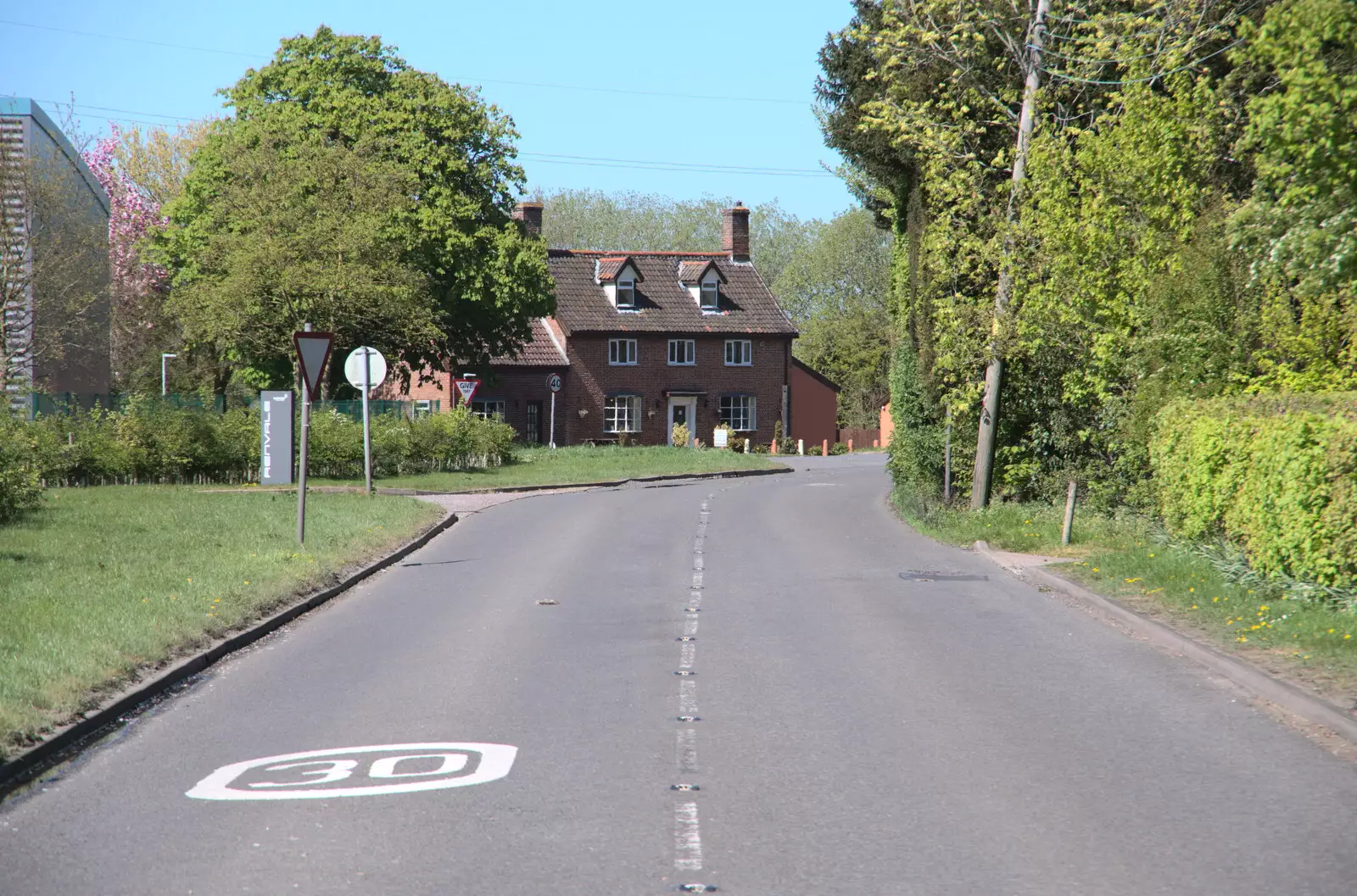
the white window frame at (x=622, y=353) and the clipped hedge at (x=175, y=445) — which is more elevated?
the white window frame at (x=622, y=353)

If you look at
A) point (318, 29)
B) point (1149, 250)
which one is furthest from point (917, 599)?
point (318, 29)

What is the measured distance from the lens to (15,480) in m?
20.2

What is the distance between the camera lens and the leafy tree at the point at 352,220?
37.5 m

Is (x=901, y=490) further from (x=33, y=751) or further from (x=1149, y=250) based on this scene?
(x=33, y=751)

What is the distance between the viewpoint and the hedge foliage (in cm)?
3033

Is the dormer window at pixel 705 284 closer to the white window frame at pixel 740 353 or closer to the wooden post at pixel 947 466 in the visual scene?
the white window frame at pixel 740 353

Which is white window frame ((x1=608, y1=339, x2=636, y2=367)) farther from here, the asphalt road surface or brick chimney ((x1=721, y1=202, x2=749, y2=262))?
the asphalt road surface

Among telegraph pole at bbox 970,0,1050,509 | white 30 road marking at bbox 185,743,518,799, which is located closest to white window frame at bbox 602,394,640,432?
telegraph pole at bbox 970,0,1050,509

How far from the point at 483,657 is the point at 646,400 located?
5554cm

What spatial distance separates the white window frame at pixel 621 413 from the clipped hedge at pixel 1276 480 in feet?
165

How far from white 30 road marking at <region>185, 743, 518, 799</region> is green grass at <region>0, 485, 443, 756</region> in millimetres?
1352

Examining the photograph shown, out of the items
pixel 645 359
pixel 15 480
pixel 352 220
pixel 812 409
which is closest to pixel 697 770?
pixel 15 480

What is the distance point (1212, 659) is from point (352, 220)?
3237 cm

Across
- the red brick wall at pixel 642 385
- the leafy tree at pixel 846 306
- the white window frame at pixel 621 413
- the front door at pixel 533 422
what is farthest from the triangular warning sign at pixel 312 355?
the leafy tree at pixel 846 306
